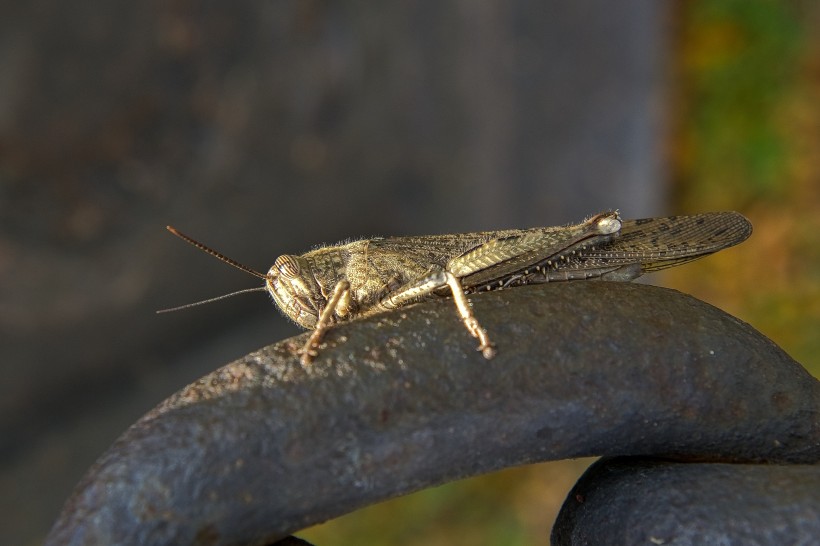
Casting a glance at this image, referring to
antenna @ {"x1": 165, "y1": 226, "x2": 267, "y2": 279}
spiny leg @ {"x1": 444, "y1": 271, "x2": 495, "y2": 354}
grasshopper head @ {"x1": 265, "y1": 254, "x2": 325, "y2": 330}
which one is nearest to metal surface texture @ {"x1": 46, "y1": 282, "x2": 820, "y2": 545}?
spiny leg @ {"x1": 444, "y1": 271, "x2": 495, "y2": 354}

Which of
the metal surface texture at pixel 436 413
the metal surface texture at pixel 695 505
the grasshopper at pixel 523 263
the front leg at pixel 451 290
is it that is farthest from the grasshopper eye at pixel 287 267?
the metal surface texture at pixel 695 505

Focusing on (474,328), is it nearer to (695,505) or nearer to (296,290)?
(695,505)

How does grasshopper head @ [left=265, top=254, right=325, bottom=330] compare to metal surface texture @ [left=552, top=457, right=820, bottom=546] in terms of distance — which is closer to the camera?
metal surface texture @ [left=552, top=457, right=820, bottom=546]

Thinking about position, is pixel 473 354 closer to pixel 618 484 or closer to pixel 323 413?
pixel 323 413

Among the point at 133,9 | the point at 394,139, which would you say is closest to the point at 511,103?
the point at 394,139

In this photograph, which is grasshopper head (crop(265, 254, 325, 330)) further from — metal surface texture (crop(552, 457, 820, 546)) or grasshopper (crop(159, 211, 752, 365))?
metal surface texture (crop(552, 457, 820, 546))

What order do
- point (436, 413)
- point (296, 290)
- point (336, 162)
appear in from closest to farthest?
point (436, 413) → point (296, 290) → point (336, 162)

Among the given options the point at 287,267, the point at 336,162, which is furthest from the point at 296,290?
the point at 336,162
